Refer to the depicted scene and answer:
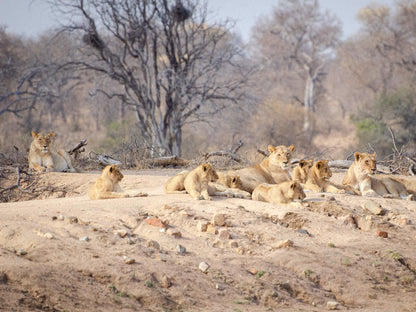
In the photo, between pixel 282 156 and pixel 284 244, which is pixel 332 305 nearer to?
pixel 284 244

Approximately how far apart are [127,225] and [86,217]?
50 centimetres

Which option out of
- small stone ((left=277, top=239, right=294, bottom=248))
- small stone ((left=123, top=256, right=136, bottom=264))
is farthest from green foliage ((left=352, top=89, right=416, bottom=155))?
small stone ((left=123, top=256, right=136, bottom=264))

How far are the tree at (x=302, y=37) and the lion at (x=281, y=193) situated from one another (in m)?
36.9

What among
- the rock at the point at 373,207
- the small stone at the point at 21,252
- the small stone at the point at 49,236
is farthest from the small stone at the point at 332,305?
the small stone at the point at 21,252

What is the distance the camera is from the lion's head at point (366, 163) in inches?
358

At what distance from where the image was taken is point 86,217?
689 centimetres

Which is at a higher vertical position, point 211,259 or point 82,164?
point 82,164

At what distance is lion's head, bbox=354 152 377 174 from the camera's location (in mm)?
9086

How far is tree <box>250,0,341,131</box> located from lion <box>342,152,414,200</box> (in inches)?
1399

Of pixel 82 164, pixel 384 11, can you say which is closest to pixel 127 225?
pixel 82 164

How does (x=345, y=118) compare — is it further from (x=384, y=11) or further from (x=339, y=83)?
(x=384, y=11)

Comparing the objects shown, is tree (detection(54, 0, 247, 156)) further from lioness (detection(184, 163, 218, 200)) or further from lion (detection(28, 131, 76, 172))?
lioness (detection(184, 163, 218, 200))

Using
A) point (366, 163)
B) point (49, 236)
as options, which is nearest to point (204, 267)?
point (49, 236)

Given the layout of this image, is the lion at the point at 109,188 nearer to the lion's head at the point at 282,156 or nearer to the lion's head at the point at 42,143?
the lion's head at the point at 282,156
